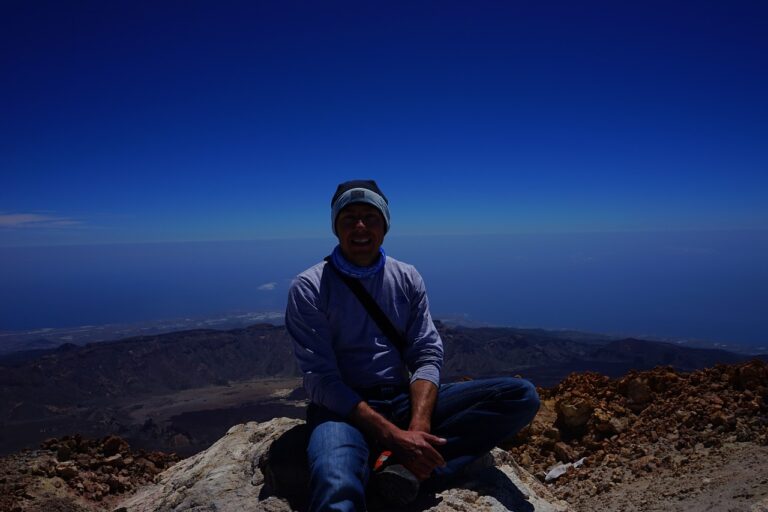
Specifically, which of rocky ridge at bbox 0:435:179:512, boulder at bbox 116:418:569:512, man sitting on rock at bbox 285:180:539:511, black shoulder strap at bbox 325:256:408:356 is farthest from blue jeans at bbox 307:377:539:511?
rocky ridge at bbox 0:435:179:512

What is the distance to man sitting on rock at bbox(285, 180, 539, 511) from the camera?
3.76 meters

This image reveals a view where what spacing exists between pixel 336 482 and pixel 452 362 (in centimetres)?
9842

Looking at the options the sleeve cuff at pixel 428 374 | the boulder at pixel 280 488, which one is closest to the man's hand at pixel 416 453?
the boulder at pixel 280 488

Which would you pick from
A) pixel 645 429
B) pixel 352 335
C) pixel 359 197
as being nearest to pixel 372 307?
pixel 352 335

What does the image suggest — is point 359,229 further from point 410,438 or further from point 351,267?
point 410,438

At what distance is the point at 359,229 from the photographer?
4.03m

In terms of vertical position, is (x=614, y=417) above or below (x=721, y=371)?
below

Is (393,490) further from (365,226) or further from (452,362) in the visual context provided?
(452,362)

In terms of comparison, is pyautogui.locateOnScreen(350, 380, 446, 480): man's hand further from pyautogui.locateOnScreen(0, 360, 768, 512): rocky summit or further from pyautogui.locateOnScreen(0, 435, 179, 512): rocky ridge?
pyautogui.locateOnScreen(0, 435, 179, 512): rocky ridge

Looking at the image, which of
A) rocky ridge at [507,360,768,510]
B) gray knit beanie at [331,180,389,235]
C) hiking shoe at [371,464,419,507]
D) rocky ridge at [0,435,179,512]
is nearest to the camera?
hiking shoe at [371,464,419,507]

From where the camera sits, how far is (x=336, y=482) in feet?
10.0

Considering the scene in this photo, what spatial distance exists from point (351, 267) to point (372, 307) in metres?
0.41

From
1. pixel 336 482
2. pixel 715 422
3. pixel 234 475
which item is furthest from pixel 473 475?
pixel 715 422

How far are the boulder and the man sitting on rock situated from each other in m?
0.24
